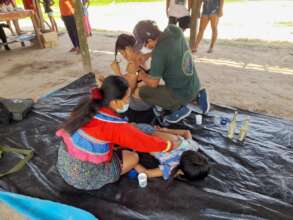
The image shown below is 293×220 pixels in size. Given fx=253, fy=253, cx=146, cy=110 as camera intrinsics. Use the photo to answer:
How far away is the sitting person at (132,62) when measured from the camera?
221 cm

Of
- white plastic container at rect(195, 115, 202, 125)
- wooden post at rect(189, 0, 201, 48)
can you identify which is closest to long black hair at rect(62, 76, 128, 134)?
white plastic container at rect(195, 115, 202, 125)

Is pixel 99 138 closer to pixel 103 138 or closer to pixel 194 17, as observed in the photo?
pixel 103 138

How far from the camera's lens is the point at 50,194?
162 centimetres

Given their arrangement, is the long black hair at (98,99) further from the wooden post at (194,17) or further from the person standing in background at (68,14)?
the person standing in background at (68,14)

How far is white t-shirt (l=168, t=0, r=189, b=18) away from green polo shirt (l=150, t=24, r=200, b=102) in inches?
92.0

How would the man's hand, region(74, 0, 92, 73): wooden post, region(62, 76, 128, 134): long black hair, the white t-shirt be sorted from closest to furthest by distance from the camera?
region(62, 76, 128, 134): long black hair < the man's hand < region(74, 0, 92, 73): wooden post < the white t-shirt

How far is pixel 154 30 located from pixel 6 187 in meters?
1.53

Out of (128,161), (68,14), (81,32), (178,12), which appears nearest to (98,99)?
(128,161)

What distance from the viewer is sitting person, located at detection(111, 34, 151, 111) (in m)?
2.21

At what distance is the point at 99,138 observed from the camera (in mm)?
1362

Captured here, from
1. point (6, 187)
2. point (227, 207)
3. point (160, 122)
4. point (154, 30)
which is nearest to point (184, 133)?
point (160, 122)

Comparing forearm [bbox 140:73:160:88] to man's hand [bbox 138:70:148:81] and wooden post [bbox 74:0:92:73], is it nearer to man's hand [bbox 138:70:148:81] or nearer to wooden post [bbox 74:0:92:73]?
man's hand [bbox 138:70:148:81]

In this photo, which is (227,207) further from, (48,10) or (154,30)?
(48,10)

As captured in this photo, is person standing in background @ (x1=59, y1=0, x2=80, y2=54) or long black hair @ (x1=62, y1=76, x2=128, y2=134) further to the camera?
person standing in background @ (x1=59, y1=0, x2=80, y2=54)
